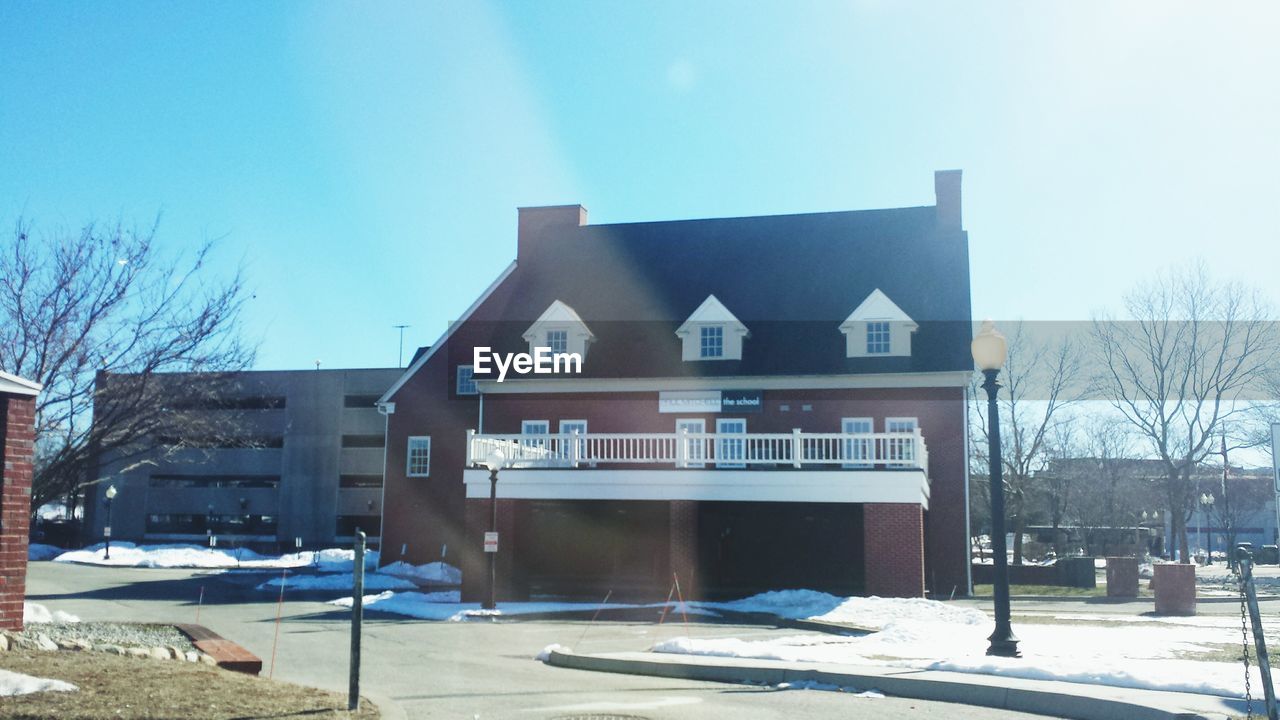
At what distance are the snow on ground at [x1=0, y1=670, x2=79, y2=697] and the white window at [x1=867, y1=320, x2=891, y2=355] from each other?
25.5 m

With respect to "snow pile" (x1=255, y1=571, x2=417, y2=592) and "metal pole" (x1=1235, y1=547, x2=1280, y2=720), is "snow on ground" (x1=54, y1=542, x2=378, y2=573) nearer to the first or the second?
"snow pile" (x1=255, y1=571, x2=417, y2=592)

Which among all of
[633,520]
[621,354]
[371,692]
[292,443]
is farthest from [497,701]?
[292,443]

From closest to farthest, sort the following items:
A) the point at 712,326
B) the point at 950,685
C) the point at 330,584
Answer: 1. the point at 950,685
2. the point at 330,584
3. the point at 712,326

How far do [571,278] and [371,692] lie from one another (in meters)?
25.8

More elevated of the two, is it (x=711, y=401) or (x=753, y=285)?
(x=753, y=285)

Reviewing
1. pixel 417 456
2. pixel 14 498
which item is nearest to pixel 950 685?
A: pixel 14 498

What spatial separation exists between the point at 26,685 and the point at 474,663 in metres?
6.34

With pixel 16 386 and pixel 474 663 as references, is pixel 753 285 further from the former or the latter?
pixel 16 386

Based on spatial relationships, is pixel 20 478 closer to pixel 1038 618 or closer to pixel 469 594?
pixel 469 594

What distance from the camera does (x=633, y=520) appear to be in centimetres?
2764

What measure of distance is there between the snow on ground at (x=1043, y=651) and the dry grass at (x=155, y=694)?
589 centimetres

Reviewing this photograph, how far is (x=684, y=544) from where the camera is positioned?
987 inches

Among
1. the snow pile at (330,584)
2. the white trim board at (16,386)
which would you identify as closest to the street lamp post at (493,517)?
the snow pile at (330,584)

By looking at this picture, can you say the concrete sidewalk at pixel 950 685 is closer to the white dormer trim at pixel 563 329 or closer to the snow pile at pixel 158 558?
the white dormer trim at pixel 563 329
